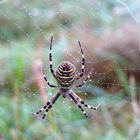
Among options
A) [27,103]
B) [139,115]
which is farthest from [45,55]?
[139,115]

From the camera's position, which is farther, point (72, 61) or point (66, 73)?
point (72, 61)

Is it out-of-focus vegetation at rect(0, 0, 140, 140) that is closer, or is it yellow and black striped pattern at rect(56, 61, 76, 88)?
yellow and black striped pattern at rect(56, 61, 76, 88)

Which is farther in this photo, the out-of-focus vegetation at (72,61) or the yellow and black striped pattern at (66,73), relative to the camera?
the out-of-focus vegetation at (72,61)

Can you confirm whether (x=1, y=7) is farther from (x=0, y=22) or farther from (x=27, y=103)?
(x=27, y=103)
